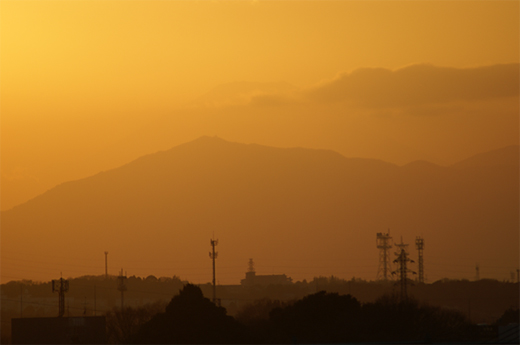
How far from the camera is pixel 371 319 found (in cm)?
8775

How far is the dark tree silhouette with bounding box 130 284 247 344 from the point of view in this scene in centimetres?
8238

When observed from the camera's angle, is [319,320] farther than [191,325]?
Yes

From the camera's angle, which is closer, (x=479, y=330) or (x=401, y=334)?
(x=479, y=330)

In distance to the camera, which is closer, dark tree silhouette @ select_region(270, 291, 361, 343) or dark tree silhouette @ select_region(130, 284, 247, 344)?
dark tree silhouette @ select_region(130, 284, 247, 344)

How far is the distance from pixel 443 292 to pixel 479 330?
114m

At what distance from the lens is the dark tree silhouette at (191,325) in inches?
3243

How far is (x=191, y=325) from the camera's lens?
86.0m

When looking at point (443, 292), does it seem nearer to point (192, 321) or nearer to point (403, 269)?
point (403, 269)

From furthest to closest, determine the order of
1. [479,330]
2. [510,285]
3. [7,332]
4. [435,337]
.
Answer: [510,285] < [7,332] < [435,337] < [479,330]

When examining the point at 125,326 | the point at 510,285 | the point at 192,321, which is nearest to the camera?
the point at 192,321

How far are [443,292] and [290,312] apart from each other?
3975 inches

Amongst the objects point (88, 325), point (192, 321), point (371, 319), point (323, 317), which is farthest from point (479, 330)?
point (88, 325)

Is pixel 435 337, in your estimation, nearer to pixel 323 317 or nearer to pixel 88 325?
pixel 323 317

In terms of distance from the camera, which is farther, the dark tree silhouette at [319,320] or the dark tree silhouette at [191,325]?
the dark tree silhouette at [319,320]
